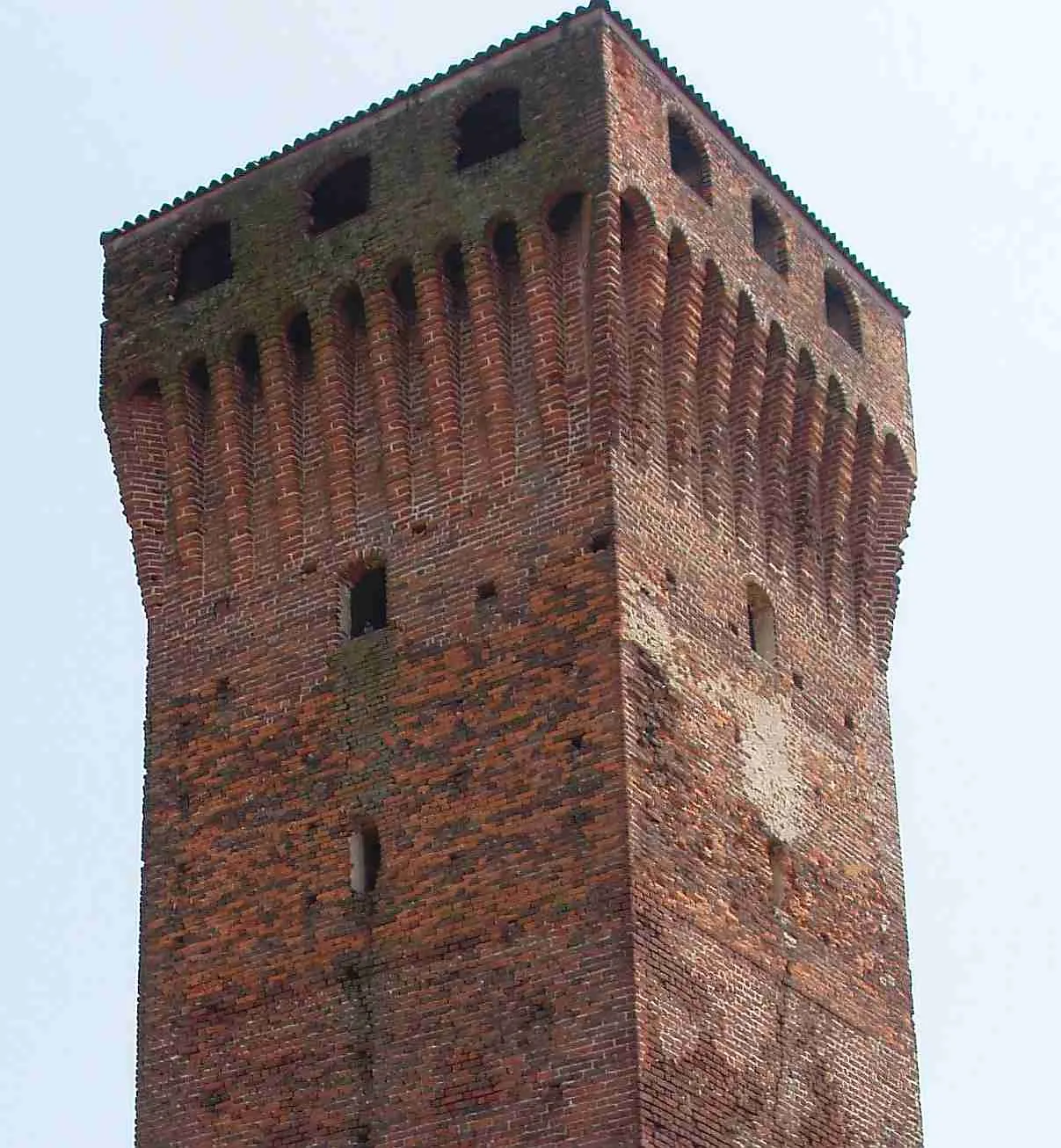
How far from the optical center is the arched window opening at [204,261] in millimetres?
30344

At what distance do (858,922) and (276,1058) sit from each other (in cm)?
599

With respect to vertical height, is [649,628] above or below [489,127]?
below

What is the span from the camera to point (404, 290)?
2858 centimetres

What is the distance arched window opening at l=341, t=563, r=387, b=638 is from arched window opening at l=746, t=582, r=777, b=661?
3618 mm

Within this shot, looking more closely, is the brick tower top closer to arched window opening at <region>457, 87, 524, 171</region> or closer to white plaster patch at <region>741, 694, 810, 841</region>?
arched window opening at <region>457, 87, 524, 171</region>

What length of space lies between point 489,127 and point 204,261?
3.48m

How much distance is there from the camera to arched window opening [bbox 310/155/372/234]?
2969 cm

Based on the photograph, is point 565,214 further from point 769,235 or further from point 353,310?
point 769,235

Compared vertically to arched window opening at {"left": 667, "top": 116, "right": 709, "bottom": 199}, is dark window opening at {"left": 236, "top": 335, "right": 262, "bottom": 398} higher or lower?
lower

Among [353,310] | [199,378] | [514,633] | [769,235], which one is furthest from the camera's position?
[769,235]

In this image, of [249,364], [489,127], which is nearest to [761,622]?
[489,127]

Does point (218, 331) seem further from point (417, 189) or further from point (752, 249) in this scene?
point (752, 249)

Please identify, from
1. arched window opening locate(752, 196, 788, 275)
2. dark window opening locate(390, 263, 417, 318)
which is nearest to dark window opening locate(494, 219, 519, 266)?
dark window opening locate(390, 263, 417, 318)

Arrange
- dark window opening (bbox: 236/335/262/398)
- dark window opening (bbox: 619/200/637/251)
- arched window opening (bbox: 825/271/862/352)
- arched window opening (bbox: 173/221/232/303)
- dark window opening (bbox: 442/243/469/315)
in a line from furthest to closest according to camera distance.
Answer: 1. arched window opening (bbox: 825/271/862/352)
2. arched window opening (bbox: 173/221/232/303)
3. dark window opening (bbox: 236/335/262/398)
4. dark window opening (bbox: 442/243/469/315)
5. dark window opening (bbox: 619/200/637/251)
